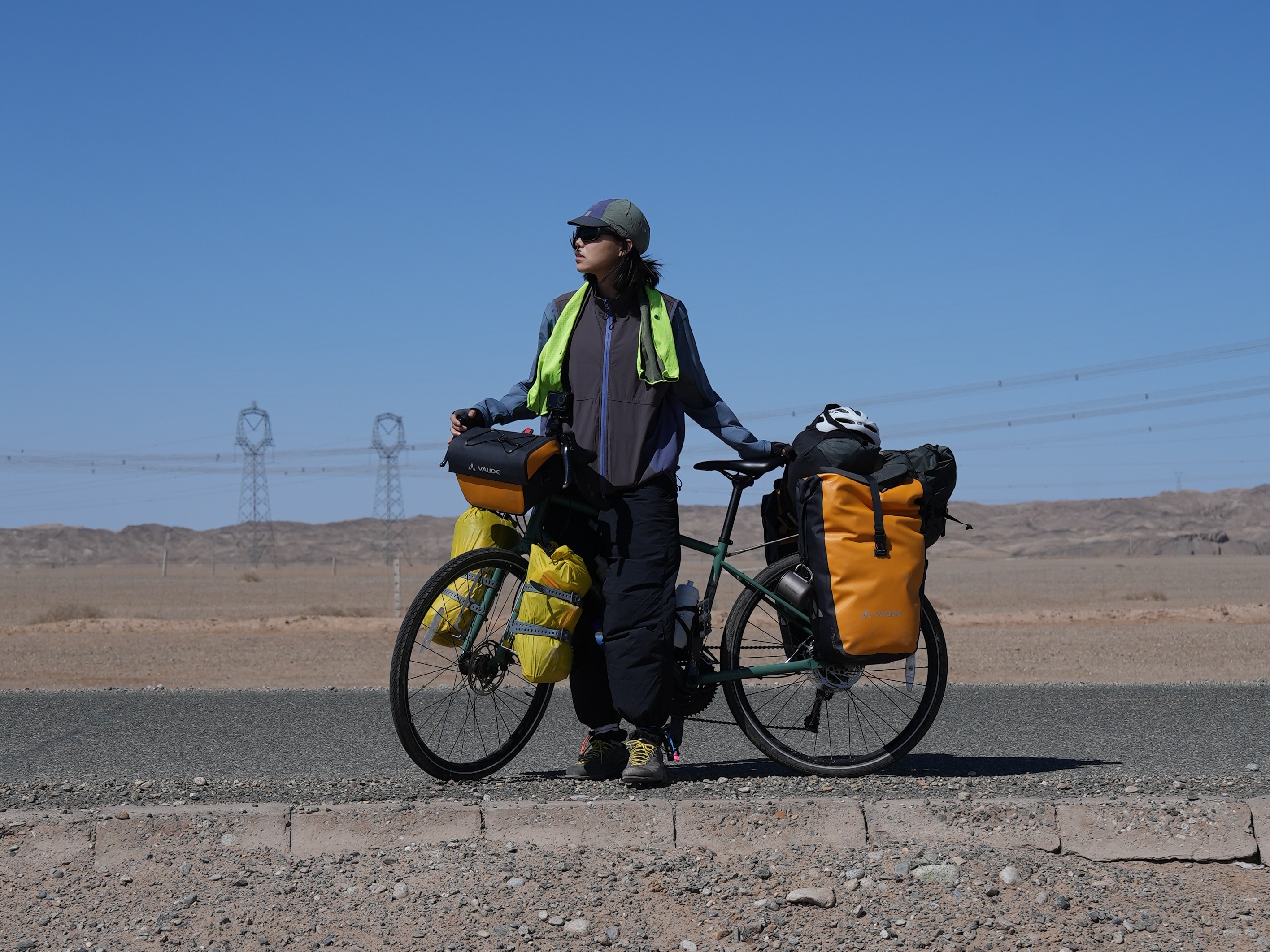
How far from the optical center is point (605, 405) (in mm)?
5023

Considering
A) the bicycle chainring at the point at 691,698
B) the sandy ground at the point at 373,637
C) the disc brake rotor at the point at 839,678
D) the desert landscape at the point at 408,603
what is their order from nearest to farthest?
the bicycle chainring at the point at 691,698 → the disc brake rotor at the point at 839,678 → the sandy ground at the point at 373,637 → the desert landscape at the point at 408,603

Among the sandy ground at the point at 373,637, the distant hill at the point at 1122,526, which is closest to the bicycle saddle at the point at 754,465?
the sandy ground at the point at 373,637

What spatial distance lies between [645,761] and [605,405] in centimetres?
135

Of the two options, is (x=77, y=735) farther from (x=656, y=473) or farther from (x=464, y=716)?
(x=656, y=473)

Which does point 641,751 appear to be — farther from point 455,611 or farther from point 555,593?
point 455,611

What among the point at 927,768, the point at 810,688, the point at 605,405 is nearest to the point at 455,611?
the point at 605,405

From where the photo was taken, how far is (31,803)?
4.68 meters

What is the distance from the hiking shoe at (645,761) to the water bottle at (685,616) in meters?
0.37

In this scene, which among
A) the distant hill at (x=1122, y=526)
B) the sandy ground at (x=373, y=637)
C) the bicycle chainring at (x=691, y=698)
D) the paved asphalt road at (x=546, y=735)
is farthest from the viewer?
the distant hill at (x=1122, y=526)

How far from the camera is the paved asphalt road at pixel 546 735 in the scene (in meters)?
6.11

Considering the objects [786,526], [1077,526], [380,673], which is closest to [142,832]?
[786,526]

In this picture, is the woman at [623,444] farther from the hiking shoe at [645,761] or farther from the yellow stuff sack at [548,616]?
the yellow stuff sack at [548,616]

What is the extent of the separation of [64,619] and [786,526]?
24507mm

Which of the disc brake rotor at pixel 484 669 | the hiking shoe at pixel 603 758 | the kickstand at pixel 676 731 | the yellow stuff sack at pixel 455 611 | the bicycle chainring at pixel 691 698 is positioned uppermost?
the yellow stuff sack at pixel 455 611
